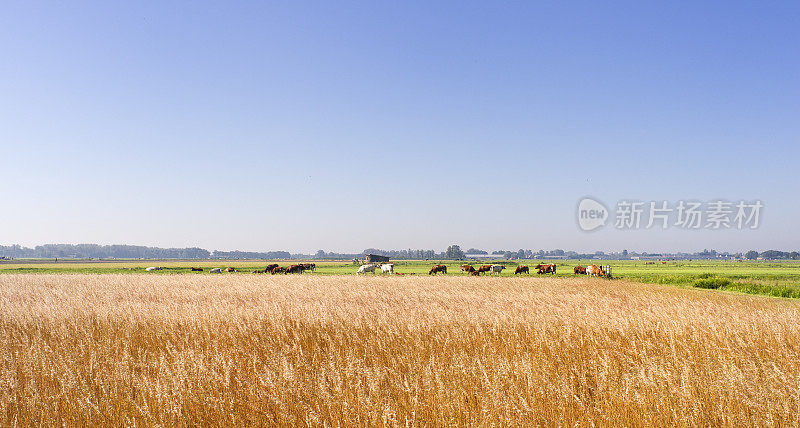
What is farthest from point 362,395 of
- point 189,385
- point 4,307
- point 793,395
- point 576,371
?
point 4,307

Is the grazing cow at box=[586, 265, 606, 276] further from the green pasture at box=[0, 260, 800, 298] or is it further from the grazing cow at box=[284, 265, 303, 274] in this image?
the grazing cow at box=[284, 265, 303, 274]

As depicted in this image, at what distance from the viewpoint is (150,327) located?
8461 mm

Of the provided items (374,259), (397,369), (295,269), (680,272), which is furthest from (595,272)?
(374,259)

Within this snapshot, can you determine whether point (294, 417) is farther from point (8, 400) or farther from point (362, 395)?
point (8, 400)

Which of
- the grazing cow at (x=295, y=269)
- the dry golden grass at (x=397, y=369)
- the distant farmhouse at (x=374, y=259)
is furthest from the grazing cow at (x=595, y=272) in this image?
the distant farmhouse at (x=374, y=259)

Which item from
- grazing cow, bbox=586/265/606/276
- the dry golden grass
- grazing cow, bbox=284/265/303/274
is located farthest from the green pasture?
the dry golden grass

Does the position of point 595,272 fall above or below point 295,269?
above

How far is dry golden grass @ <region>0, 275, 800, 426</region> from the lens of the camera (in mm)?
4027

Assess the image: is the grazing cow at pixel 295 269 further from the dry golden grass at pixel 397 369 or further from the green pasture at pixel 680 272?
the dry golden grass at pixel 397 369

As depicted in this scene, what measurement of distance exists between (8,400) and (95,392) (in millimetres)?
738

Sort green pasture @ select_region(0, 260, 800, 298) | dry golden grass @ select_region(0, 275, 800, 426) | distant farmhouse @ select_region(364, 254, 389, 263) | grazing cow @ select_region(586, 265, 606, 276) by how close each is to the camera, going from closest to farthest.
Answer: dry golden grass @ select_region(0, 275, 800, 426) < green pasture @ select_region(0, 260, 800, 298) < grazing cow @ select_region(586, 265, 606, 276) < distant farmhouse @ select_region(364, 254, 389, 263)

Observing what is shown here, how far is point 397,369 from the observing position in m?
5.64

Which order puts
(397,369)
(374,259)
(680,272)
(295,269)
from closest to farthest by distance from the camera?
1. (397,369)
2. (680,272)
3. (295,269)
4. (374,259)

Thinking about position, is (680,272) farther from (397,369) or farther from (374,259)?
(374,259)
